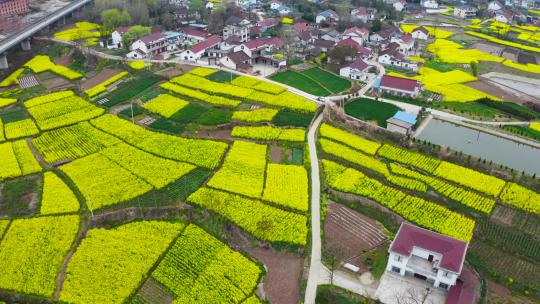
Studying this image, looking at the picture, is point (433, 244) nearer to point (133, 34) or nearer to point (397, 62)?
point (397, 62)

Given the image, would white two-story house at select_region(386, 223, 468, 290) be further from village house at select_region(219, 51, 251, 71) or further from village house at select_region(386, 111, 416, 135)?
village house at select_region(219, 51, 251, 71)

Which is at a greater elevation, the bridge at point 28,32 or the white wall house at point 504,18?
the white wall house at point 504,18

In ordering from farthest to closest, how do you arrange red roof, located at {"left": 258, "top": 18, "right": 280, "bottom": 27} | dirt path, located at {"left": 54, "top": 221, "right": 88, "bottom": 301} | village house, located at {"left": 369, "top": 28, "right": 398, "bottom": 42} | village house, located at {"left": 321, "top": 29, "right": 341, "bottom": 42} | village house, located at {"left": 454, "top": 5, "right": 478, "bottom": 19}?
1. village house, located at {"left": 454, "top": 5, "right": 478, "bottom": 19}
2. red roof, located at {"left": 258, "top": 18, "right": 280, "bottom": 27}
3. village house, located at {"left": 369, "top": 28, "right": 398, "bottom": 42}
4. village house, located at {"left": 321, "top": 29, "right": 341, "bottom": 42}
5. dirt path, located at {"left": 54, "top": 221, "right": 88, "bottom": 301}

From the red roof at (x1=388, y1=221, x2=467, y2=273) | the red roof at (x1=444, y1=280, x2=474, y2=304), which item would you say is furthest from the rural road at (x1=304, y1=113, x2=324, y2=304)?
the red roof at (x1=444, y1=280, x2=474, y2=304)

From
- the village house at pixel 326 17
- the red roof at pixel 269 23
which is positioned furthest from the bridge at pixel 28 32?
the village house at pixel 326 17

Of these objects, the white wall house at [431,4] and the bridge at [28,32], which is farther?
the white wall house at [431,4]

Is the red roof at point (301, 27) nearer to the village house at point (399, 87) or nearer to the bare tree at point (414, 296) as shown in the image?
the village house at point (399, 87)

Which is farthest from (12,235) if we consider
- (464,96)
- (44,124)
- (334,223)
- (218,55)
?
(464,96)
